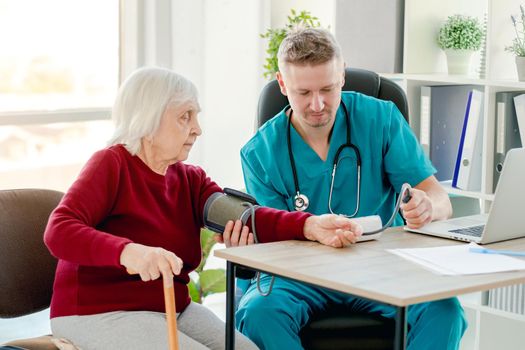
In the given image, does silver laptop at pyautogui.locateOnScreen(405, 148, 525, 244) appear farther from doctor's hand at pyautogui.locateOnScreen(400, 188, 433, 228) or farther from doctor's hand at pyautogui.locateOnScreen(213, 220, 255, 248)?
doctor's hand at pyautogui.locateOnScreen(213, 220, 255, 248)

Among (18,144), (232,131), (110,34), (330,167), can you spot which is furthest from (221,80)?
(330,167)

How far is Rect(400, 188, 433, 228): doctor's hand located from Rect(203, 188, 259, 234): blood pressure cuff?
38 cm

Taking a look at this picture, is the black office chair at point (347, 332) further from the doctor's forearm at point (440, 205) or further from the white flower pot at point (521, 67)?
the white flower pot at point (521, 67)

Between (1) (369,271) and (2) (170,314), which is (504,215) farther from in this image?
(2) (170,314)

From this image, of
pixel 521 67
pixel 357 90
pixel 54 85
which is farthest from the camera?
pixel 54 85

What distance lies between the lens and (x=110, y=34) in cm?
379

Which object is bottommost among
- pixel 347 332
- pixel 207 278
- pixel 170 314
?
pixel 207 278

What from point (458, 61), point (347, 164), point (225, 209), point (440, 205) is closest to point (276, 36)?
point (458, 61)

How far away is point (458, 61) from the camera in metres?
3.40

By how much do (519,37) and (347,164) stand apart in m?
0.94

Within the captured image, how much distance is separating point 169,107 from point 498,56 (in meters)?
1.45

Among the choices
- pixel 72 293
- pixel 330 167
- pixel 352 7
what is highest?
pixel 352 7

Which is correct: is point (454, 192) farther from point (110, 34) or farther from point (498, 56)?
point (110, 34)

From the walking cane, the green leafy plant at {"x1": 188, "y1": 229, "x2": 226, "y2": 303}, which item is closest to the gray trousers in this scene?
the walking cane
